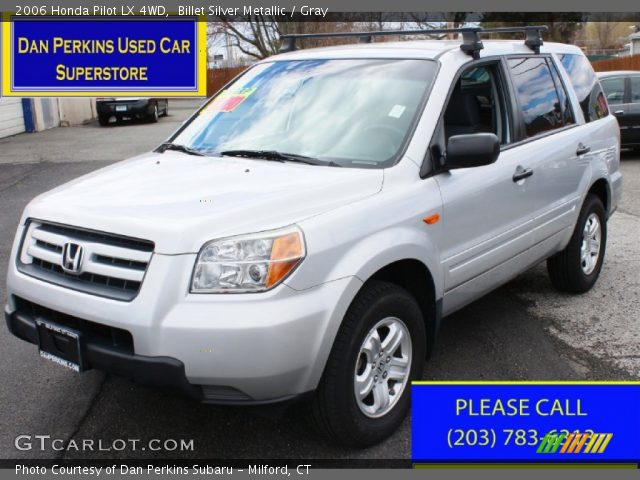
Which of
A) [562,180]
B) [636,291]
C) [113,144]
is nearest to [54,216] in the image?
[562,180]

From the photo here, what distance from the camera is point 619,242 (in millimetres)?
7121

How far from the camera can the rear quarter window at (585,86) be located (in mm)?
5406

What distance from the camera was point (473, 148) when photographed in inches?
140

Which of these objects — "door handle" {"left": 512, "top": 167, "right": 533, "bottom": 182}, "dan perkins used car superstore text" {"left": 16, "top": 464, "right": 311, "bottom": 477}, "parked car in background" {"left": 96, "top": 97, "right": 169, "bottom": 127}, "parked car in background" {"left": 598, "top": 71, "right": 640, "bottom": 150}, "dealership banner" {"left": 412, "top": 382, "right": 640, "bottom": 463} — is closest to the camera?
"dealership banner" {"left": 412, "top": 382, "right": 640, "bottom": 463}

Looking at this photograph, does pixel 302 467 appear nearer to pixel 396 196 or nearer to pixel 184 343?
pixel 184 343

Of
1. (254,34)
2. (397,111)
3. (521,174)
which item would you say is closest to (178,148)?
(397,111)

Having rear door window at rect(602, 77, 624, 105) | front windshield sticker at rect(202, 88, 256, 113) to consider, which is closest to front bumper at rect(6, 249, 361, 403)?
front windshield sticker at rect(202, 88, 256, 113)

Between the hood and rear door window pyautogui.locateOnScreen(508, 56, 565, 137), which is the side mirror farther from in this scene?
rear door window pyautogui.locateOnScreen(508, 56, 565, 137)

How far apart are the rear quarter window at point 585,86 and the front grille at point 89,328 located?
3895mm

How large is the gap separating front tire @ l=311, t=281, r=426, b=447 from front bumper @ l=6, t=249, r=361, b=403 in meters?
0.17

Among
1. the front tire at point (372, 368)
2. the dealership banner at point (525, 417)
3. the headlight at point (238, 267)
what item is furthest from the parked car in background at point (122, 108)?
the dealership banner at point (525, 417)

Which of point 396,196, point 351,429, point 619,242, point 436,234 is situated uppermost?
point 396,196

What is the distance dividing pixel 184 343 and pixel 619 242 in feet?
18.2

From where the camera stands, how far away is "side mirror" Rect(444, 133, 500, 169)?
11.7 feet
